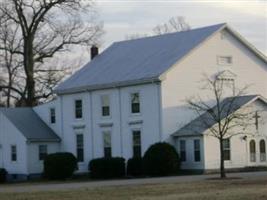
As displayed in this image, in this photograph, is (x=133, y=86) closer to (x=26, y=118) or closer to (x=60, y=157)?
(x=60, y=157)

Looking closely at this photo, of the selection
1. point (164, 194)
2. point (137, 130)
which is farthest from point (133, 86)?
point (164, 194)

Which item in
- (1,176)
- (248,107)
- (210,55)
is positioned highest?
(210,55)

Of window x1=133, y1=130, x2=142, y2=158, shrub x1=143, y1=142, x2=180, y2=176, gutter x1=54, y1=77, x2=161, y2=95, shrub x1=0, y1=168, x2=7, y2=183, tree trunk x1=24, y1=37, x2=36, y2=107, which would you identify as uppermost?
tree trunk x1=24, y1=37, x2=36, y2=107

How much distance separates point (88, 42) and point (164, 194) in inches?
1914

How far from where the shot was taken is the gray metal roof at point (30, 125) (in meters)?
58.4

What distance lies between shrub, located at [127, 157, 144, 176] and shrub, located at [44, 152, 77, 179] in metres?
4.34

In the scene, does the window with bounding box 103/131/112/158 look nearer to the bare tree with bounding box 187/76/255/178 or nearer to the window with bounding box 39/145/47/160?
the window with bounding box 39/145/47/160

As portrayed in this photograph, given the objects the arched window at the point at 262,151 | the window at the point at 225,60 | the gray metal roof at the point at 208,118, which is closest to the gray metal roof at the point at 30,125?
the gray metal roof at the point at 208,118

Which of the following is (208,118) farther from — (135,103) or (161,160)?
(135,103)

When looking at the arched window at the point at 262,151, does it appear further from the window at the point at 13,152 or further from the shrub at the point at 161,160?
the window at the point at 13,152

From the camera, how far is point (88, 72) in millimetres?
58562

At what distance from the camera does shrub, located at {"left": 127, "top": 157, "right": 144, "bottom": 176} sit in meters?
50.2

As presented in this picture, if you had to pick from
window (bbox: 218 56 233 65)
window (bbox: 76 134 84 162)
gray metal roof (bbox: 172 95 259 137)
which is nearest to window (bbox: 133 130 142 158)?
gray metal roof (bbox: 172 95 259 137)

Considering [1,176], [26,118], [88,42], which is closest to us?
[1,176]
